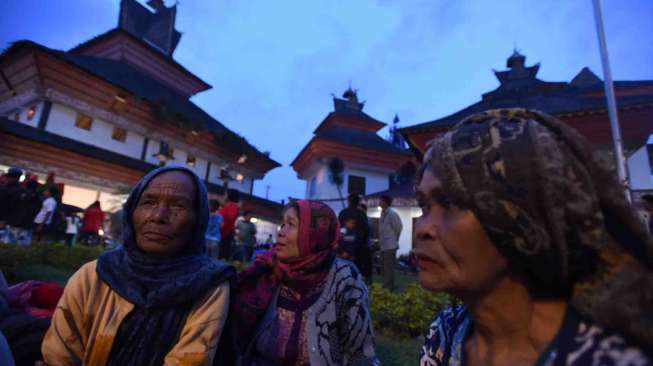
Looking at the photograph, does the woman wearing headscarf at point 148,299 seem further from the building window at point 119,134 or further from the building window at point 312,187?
the building window at point 312,187

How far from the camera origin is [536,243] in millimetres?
864

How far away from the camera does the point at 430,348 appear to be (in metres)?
1.33

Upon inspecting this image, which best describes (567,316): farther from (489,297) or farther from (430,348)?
(430,348)

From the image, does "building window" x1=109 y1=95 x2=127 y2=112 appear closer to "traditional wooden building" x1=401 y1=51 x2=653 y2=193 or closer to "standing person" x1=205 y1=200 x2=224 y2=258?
"standing person" x1=205 y1=200 x2=224 y2=258

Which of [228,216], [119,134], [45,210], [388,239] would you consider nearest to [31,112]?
[119,134]

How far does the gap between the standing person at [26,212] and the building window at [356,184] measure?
16.9 meters

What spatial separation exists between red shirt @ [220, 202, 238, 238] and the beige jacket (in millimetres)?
6869

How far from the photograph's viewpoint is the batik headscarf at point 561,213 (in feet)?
2.72

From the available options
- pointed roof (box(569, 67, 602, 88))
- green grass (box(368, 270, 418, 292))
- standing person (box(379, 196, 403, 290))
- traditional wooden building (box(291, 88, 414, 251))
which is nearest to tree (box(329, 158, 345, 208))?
traditional wooden building (box(291, 88, 414, 251))

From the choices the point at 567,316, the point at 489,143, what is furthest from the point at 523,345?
the point at 489,143

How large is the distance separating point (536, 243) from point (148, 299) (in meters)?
1.81

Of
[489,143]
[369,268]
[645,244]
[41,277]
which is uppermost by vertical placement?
[489,143]

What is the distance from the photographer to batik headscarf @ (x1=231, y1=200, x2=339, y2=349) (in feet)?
8.26

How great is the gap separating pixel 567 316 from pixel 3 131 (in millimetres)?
17967
